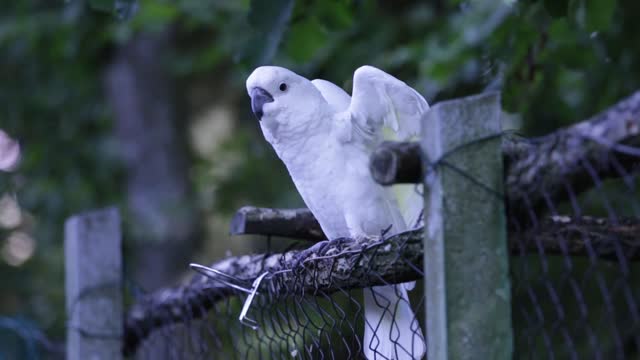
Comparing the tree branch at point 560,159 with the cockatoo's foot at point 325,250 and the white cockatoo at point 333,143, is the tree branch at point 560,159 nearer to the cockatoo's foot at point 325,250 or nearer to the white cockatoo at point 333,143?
the cockatoo's foot at point 325,250

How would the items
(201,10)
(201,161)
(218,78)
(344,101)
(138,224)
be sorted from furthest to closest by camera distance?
(218,78) → (201,161) → (138,224) → (201,10) → (344,101)

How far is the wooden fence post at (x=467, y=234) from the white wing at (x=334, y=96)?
111cm

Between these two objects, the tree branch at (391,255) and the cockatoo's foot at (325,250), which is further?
the cockatoo's foot at (325,250)

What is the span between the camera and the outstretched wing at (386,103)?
2211 millimetres

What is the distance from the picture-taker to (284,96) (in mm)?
2387

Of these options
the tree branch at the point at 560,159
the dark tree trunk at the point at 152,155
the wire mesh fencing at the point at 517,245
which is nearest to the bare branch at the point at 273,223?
the wire mesh fencing at the point at 517,245

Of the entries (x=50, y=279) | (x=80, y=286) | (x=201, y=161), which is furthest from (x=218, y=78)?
(x=80, y=286)

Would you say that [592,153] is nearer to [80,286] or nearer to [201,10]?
[80,286]

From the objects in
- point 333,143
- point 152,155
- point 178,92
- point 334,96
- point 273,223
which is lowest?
point 273,223

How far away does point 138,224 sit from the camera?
19.8ft

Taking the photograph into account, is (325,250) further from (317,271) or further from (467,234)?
(467,234)

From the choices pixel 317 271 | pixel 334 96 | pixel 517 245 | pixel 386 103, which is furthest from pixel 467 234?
pixel 334 96

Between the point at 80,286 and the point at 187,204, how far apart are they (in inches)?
114

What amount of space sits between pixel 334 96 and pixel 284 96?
0.72 ft
